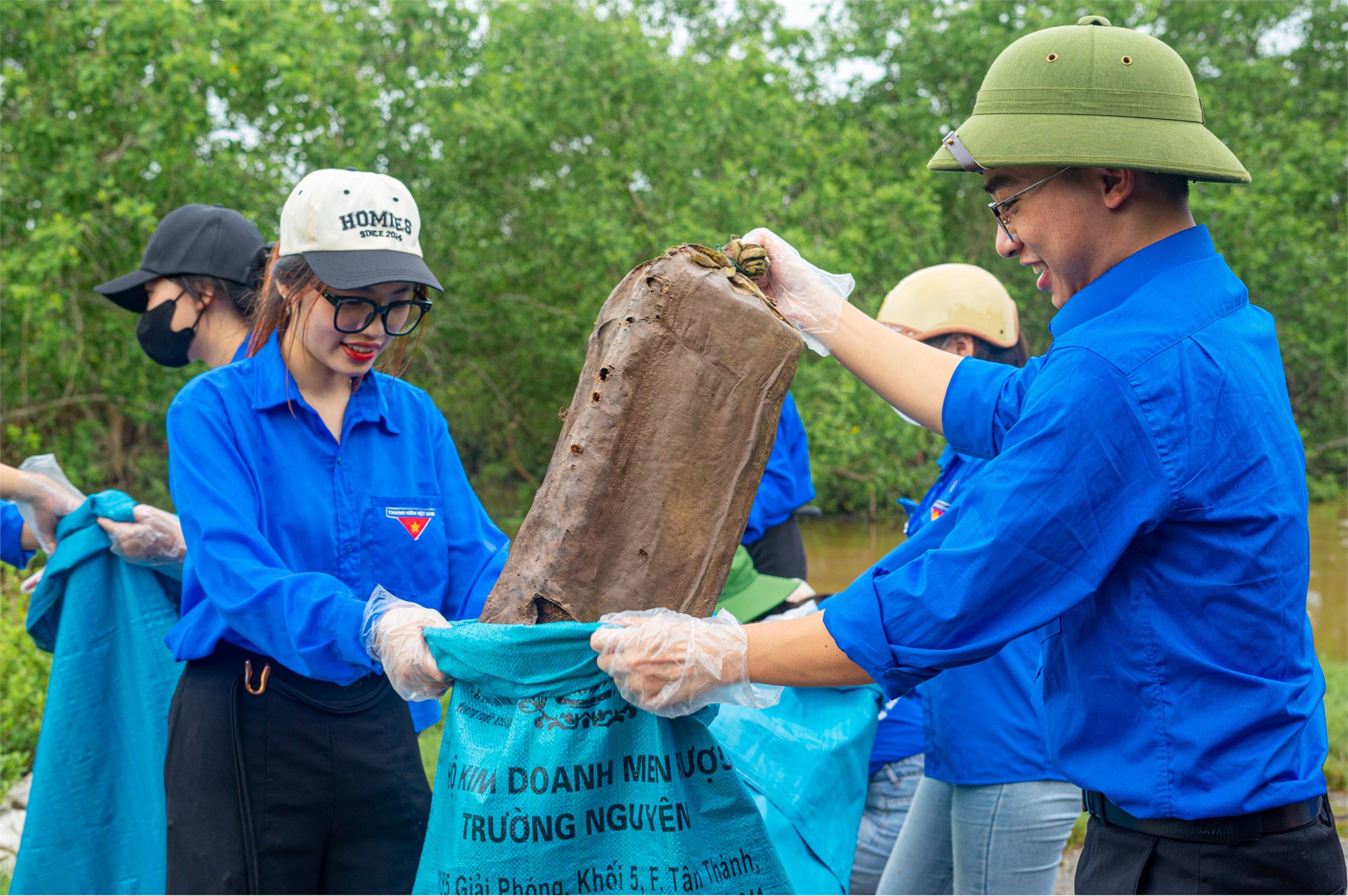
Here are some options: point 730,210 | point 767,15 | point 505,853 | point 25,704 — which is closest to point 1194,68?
point 767,15

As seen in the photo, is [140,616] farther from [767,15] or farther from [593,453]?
[767,15]

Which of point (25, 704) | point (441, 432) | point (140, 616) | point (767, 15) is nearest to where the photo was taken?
point (441, 432)

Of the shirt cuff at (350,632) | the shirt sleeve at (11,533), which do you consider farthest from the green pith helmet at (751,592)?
the shirt sleeve at (11,533)

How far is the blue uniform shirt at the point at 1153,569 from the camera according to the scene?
1637 millimetres

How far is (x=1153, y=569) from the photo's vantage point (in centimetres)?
168

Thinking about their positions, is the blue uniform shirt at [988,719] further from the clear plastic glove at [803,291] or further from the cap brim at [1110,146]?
the cap brim at [1110,146]

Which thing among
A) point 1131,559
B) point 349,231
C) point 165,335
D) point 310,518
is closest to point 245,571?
point 310,518

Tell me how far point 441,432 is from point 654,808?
1.15m

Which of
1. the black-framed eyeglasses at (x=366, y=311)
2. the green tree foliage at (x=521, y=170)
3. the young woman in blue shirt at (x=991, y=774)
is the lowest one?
the young woman in blue shirt at (x=991, y=774)

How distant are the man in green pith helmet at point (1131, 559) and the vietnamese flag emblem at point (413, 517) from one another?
80 cm

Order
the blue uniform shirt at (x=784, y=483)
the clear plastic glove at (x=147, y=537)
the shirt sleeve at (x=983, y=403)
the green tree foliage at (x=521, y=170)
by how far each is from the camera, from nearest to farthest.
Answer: the shirt sleeve at (x=983, y=403) → the clear plastic glove at (x=147, y=537) → the blue uniform shirt at (x=784, y=483) → the green tree foliage at (x=521, y=170)

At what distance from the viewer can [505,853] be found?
187 cm

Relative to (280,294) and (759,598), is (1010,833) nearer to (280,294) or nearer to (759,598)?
(759,598)

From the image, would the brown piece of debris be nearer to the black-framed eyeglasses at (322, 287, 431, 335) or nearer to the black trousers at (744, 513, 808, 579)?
the black-framed eyeglasses at (322, 287, 431, 335)
